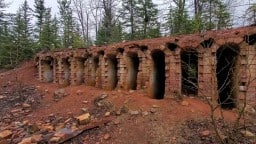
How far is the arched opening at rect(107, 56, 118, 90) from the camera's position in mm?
15859

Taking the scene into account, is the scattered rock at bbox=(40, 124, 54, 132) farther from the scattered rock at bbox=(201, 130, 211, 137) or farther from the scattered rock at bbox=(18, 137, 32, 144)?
the scattered rock at bbox=(201, 130, 211, 137)

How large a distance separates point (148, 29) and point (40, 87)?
36.1ft

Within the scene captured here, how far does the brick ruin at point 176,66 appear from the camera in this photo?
34.7ft

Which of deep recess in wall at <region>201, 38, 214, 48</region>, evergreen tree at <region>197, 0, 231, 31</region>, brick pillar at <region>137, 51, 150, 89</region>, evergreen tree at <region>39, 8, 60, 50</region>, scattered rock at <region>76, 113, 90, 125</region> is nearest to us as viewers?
deep recess in wall at <region>201, 38, 214, 48</region>

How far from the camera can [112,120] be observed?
11453 millimetres

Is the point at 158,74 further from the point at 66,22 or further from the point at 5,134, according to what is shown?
the point at 66,22

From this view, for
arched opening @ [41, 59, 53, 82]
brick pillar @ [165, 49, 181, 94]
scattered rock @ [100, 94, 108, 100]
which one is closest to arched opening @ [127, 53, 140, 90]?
scattered rock @ [100, 94, 108, 100]

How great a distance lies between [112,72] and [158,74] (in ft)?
9.77

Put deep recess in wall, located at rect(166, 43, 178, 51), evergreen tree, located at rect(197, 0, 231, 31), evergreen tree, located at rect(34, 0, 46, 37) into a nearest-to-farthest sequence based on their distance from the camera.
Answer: deep recess in wall, located at rect(166, 43, 178, 51) < evergreen tree, located at rect(197, 0, 231, 31) < evergreen tree, located at rect(34, 0, 46, 37)

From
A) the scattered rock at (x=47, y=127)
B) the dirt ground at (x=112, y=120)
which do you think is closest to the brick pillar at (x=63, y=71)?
the dirt ground at (x=112, y=120)

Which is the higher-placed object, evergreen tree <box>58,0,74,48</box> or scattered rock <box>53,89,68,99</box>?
evergreen tree <box>58,0,74,48</box>

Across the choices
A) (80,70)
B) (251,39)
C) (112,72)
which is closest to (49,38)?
(80,70)

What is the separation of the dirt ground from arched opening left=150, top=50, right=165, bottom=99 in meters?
0.87

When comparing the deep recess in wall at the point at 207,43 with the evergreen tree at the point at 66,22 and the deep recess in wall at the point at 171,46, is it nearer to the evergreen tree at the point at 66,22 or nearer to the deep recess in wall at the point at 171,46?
the deep recess in wall at the point at 171,46
